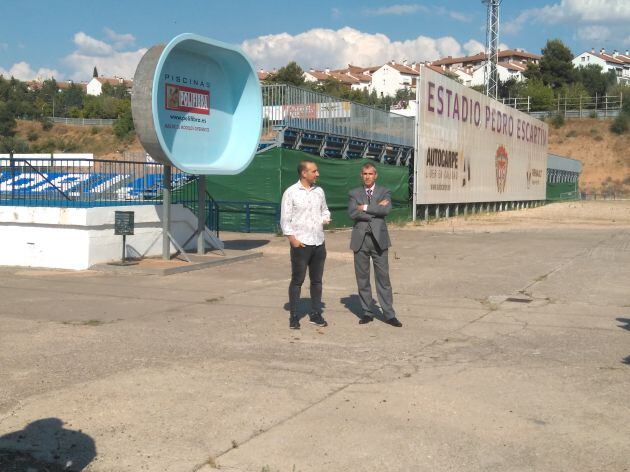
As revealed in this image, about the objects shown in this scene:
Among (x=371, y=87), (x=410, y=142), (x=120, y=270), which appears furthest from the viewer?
(x=371, y=87)

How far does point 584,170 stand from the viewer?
8250 centimetres

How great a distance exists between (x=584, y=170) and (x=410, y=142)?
5668 centimetres

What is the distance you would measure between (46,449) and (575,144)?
8809 cm

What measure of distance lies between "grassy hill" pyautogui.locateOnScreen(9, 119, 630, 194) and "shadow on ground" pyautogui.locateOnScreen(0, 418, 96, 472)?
75056 millimetres

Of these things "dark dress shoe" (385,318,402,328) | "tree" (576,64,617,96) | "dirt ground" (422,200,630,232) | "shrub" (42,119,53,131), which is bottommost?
"dark dress shoe" (385,318,402,328)

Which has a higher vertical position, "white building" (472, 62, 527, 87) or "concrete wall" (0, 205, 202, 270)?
"white building" (472, 62, 527, 87)

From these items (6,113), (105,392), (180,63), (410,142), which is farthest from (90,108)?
(105,392)

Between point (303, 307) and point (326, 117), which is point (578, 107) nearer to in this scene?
point (326, 117)

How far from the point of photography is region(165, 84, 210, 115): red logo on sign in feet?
44.6

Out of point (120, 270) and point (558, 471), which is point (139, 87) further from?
point (558, 471)

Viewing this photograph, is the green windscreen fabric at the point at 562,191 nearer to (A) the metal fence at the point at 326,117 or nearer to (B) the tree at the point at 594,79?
(A) the metal fence at the point at 326,117

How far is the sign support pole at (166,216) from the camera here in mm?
13523

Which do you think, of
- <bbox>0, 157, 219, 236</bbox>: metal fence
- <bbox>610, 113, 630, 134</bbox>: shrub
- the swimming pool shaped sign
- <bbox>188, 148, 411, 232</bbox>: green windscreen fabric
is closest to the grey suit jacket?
the swimming pool shaped sign

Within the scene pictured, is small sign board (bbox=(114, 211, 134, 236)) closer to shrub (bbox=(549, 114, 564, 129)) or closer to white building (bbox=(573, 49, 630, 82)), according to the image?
shrub (bbox=(549, 114, 564, 129))
